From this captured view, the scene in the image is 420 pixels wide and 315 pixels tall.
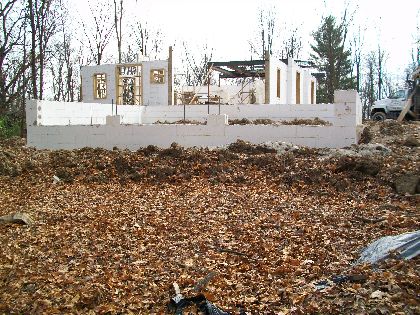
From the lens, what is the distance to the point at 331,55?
37750 millimetres

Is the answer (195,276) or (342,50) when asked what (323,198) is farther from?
(342,50)

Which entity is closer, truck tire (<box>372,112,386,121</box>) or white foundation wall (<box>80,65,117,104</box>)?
truck tire (<box>372,112,386,121</box>)

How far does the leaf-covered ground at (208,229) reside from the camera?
4.31 meters

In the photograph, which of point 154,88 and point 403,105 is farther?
point 154,88

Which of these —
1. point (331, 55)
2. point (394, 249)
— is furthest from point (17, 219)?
point (331, 55)

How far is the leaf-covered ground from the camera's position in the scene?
4.31m

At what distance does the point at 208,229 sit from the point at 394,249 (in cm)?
289

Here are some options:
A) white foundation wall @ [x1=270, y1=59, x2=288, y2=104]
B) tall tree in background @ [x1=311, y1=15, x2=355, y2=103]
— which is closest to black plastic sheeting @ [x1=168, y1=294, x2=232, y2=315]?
white foundation wall @ [x1=270, y1=59, x2=288, y2=104]

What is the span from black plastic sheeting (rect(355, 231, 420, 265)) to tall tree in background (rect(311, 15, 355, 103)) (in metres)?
33.3

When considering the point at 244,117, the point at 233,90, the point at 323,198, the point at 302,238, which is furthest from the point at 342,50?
the point at 302,238

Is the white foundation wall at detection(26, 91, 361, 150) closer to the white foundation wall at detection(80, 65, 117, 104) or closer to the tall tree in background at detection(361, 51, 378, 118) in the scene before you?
the white foundation wall at detection(80, 65, 117, 104)

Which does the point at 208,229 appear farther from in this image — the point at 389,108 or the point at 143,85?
the point at 389,108

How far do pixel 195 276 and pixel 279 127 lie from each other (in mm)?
8964

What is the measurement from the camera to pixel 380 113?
23297 millimetres
